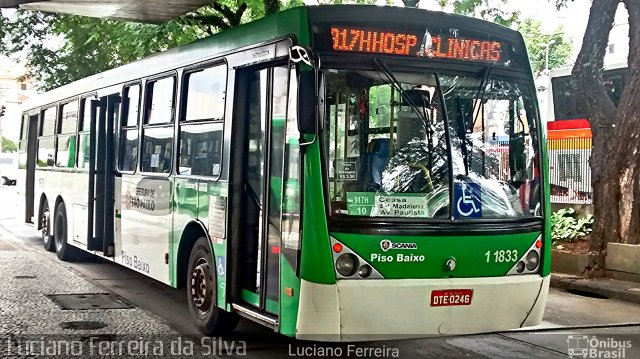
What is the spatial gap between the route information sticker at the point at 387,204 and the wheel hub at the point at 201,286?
2.18 meters

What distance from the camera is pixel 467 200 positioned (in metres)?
5.85

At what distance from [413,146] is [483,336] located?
2879mm

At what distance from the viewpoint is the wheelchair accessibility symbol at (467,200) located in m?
5.79

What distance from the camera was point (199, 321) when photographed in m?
7.30

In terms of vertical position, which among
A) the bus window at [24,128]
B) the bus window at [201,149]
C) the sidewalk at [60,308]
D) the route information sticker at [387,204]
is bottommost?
the sidewalk at [60,308]

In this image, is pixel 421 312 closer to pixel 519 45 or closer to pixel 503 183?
pixel 503 183

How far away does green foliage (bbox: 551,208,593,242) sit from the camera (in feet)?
45.2

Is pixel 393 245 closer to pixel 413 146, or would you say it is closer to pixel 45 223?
pixel 413 146

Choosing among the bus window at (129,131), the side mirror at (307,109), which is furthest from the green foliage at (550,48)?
the side mirror at (307,109)

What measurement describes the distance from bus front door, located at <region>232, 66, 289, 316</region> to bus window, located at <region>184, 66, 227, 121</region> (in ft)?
1.38

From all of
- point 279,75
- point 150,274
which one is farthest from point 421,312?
point 150,274

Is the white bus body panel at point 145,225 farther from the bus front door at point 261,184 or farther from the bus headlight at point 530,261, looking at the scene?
the bus headlight at point 530,261

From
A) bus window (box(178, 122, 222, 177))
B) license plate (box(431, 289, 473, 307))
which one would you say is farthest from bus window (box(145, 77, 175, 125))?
license plate (box(431, 289, 473, 307))

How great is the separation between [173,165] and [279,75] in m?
2.35
